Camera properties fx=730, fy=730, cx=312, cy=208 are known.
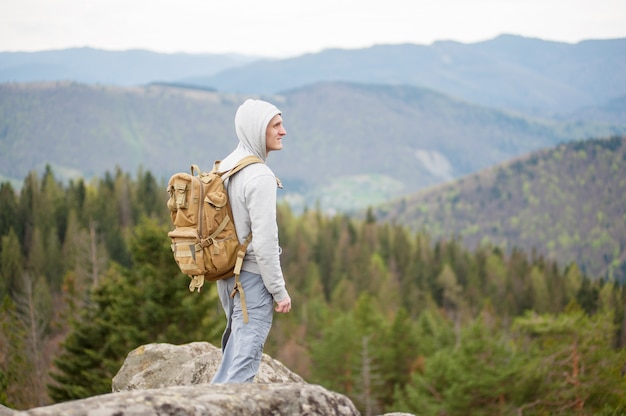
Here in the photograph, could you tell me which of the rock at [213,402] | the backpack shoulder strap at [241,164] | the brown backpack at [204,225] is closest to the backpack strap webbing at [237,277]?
the brown backpack at [204,225]

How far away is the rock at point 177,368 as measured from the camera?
9086 millimetres

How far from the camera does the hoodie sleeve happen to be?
6.55 m

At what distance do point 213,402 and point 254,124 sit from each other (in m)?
2.60

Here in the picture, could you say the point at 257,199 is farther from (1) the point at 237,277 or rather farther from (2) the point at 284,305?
(2) the point at 284,305

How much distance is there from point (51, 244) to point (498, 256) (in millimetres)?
78041

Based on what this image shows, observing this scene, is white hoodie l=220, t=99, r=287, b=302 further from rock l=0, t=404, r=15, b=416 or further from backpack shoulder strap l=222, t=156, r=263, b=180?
rock l=0, t=404, r=15, b=416

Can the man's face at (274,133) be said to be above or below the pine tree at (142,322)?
above

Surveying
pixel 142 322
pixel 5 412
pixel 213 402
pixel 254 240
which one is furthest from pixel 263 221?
pixel 142 322

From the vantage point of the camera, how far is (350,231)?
437 feet

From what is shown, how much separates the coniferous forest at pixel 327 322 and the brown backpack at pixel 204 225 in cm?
1381

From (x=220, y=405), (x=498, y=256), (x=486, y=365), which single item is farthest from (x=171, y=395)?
(x=498, y=256)

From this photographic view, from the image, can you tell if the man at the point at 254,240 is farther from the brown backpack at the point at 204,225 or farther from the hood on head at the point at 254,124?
the brown backpack at the point at 204,225

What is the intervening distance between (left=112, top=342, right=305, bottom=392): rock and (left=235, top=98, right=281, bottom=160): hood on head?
9.91 ft

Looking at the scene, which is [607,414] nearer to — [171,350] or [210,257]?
[171,350]
